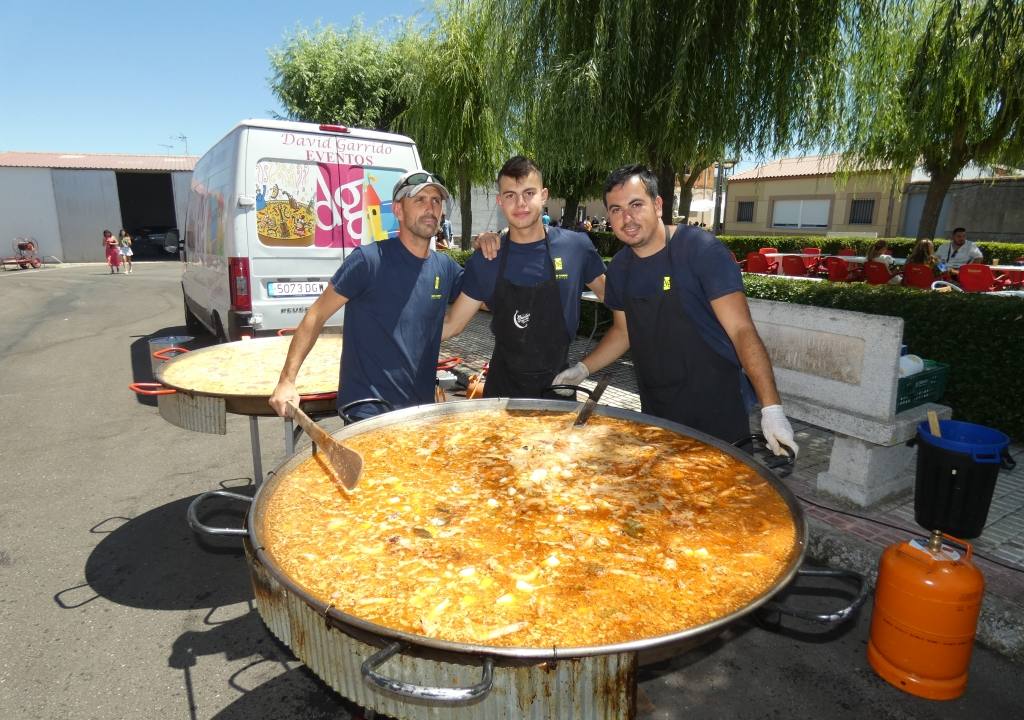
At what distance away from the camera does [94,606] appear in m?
3.64

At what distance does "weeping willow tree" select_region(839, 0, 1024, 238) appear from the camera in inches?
220

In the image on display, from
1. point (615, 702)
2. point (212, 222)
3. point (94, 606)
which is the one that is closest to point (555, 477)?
→ point (615, 702)

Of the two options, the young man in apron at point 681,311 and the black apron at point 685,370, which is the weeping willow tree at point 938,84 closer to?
the young man in apron at point 681,311

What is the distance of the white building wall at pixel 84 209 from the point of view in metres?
33.6

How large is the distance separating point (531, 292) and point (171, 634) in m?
2.71

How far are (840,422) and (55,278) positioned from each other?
95.5ft

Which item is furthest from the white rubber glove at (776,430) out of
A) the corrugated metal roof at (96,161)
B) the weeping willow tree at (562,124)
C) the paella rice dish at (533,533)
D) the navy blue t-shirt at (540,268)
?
the corrugated metal roof at (96,161)

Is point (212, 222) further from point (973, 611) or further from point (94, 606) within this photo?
point (973, 611)

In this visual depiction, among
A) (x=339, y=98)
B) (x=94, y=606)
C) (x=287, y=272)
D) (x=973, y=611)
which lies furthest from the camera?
(x=339, y=98)

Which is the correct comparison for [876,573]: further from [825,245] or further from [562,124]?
[825,245]

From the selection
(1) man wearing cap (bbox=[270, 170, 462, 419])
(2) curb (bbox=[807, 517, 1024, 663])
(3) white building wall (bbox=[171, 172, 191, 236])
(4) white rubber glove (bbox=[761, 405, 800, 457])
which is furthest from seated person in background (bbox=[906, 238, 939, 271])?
(3) white building wall (bbox=[171, 172, 191, 236])

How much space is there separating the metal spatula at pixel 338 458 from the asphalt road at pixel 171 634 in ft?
4.14

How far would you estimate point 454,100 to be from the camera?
16.1 m

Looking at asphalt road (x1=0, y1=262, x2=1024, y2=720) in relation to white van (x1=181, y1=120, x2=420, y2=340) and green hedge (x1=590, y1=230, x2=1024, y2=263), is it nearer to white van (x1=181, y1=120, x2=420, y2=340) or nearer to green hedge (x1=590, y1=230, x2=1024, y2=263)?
white van (x1=181, y1=120, x2=420, y2=340)
